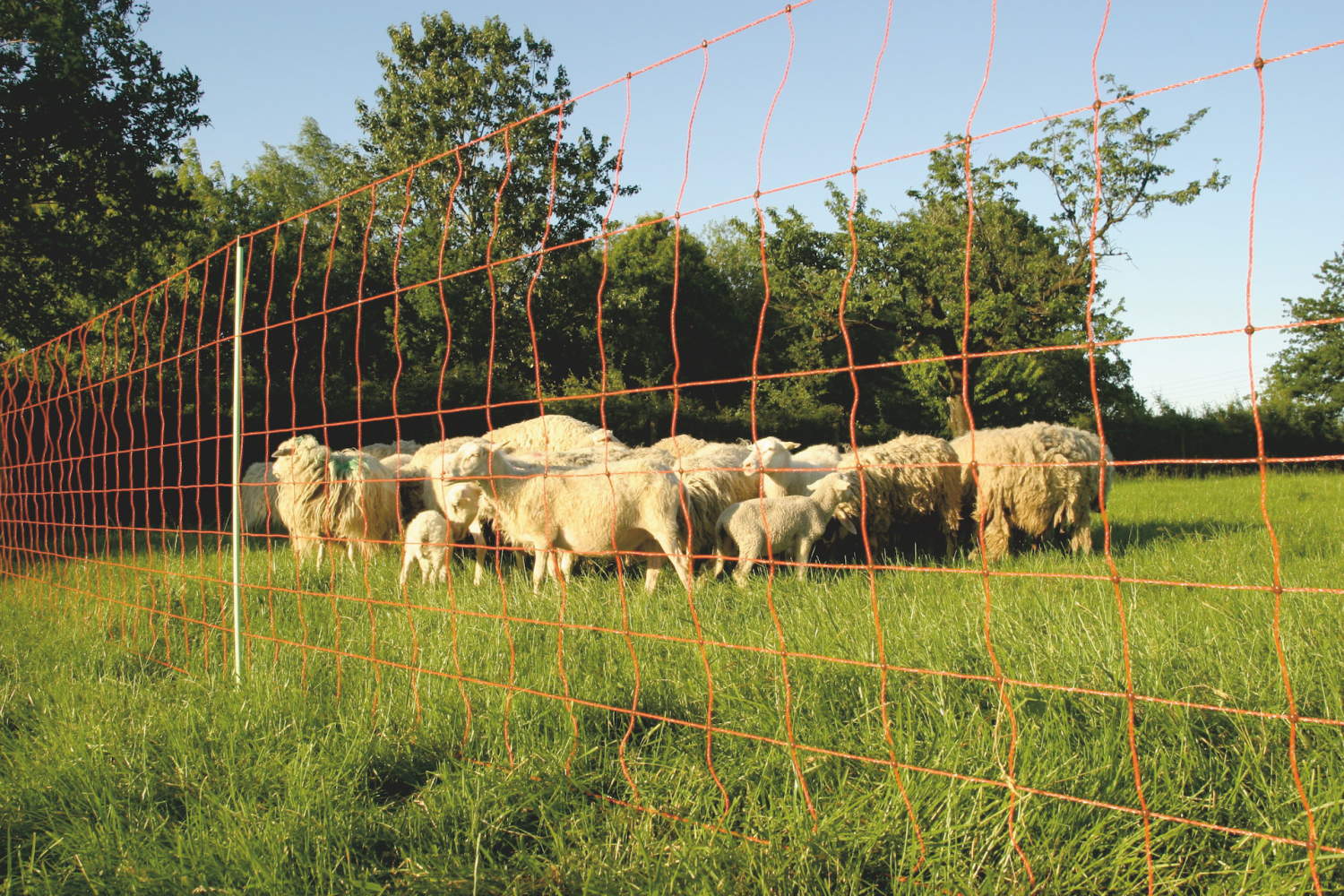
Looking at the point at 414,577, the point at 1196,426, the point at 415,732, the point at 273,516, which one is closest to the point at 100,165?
the point at 273,516

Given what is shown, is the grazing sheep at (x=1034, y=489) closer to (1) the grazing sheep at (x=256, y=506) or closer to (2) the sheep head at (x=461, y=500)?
(2) the sheep head at (x=461, y=500)

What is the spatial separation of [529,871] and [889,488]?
5.96 metres

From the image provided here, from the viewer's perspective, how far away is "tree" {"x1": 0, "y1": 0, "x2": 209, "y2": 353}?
14.1 metres

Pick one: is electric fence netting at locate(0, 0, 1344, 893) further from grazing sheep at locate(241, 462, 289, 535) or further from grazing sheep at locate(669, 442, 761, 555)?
grazing sheep at locate(241, 462, 289, 535)

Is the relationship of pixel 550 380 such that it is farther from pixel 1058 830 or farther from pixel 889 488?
pixel 1058 830

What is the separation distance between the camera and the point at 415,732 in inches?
112

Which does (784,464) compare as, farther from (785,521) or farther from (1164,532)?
(1164,532)

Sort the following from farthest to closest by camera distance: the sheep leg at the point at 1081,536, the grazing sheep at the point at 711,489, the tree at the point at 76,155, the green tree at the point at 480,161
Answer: the green tree at the point at 480,161
the tree at the point at 76,155
the sheep leg at the point at 1081,536
the grazing sheep at the point at 711,489

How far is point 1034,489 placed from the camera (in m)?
7.34

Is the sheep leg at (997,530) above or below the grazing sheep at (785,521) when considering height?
below

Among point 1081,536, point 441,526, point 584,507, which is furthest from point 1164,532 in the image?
point 441,526

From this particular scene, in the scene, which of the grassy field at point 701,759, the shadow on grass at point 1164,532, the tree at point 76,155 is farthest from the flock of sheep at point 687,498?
the tree at point 76,155

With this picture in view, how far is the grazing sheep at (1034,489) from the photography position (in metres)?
7.29

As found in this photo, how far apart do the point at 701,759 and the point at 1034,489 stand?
18.8 feet
